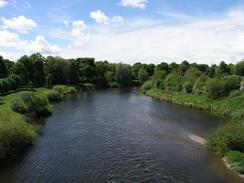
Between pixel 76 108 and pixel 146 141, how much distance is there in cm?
2777

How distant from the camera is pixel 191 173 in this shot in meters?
28.4

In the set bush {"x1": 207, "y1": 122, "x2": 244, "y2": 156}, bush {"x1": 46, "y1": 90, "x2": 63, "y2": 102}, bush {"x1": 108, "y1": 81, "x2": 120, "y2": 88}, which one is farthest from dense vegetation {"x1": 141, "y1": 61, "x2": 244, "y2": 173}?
bush {"x1": 46, "y1": 90, "x2": 63, "y2": 102}

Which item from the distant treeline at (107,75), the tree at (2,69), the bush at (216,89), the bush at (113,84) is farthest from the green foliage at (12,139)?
the bush at (113,84)

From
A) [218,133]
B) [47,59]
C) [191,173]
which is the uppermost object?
[47,59]

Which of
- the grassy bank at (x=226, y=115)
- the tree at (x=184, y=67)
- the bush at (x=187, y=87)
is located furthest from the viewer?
the tree at (x=184, y=67)

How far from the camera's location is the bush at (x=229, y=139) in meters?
32.6

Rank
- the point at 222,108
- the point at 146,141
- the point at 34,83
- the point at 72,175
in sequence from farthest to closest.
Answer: the point at 34,83
the point at 222,108
the point at 146,141
the point at 72,175

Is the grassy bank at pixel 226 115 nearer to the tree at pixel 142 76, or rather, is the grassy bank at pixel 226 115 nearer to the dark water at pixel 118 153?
the dark water at pixel 118 153

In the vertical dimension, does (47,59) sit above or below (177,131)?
above

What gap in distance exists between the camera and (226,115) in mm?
58688

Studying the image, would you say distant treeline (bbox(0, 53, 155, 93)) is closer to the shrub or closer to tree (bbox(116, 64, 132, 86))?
tree (bbox(116, 64, 132, 86))

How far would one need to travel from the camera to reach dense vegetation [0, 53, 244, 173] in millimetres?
32969

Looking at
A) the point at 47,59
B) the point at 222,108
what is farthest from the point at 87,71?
the point at 222,108

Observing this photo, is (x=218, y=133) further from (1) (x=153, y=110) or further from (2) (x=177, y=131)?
(1) (x=153, y=110)
